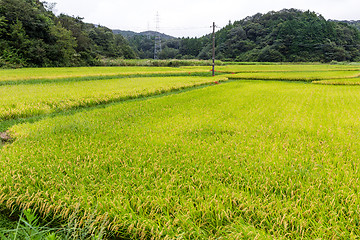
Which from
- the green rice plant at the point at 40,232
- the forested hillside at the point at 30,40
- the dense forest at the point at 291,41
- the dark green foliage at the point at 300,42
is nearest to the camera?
the green rice plant at the point at 40,232

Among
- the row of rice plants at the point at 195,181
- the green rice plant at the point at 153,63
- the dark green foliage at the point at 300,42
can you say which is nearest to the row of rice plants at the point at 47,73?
the row of rice plants at the point at 195,181

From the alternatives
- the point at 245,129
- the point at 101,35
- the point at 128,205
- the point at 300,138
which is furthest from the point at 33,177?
the point at 101,35

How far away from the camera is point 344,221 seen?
1937 mm

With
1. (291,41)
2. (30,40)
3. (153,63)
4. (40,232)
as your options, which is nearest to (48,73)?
(30,40)

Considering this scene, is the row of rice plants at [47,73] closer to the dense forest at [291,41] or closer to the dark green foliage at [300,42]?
the dark green foliage at [300,42]

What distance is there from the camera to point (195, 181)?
266 centimetres

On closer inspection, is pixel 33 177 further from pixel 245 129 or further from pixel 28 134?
pixel 245 129

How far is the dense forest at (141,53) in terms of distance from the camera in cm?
3472

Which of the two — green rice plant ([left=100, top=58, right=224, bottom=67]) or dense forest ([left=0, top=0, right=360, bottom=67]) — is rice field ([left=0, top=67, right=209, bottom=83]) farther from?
green rice plant ([left=100, top=58, right=224, bottom=67])

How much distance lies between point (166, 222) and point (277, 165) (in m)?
1.95

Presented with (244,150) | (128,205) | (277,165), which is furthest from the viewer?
(244,150)

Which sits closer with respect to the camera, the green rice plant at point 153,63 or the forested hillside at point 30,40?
the forested hillside at point 30,40

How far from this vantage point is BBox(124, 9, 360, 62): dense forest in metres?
59.1

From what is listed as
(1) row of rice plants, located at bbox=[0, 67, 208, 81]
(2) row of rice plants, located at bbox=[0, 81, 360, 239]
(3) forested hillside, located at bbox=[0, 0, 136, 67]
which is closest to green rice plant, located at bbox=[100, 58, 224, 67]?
(3) forested hillside, located at bbox=[0, 0, 136, 67]
